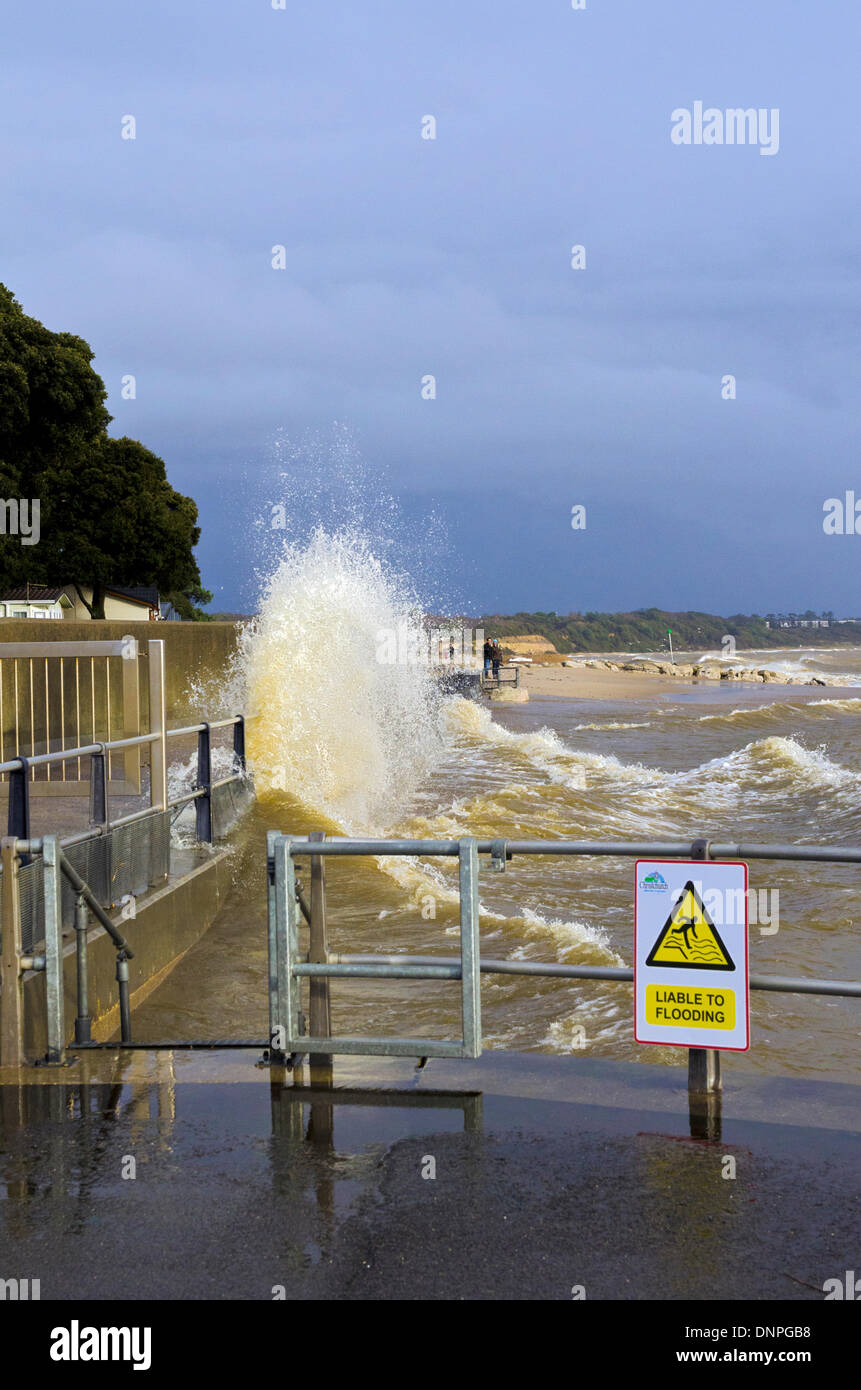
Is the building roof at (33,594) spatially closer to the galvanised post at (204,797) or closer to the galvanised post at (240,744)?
the galvanised post at (240,744)

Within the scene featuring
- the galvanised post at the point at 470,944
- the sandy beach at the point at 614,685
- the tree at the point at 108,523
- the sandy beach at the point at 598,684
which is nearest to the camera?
the galvanised post at the point at 470,944

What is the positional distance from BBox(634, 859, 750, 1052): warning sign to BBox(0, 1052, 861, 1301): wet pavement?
283mm

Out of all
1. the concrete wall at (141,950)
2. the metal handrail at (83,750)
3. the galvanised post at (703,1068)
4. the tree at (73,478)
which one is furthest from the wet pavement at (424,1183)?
the tree at (73,478)

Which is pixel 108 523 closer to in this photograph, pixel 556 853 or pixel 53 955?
pixel 53 955

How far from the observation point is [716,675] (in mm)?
85000

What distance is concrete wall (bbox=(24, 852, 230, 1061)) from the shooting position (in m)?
5.75

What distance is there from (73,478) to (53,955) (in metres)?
43.7

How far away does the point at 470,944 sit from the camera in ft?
16.6

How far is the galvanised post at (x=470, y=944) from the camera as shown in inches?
199

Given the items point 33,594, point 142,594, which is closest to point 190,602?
point 142,594

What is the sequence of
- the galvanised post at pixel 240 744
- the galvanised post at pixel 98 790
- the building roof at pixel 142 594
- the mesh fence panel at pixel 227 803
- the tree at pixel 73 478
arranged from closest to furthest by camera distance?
the galvanised post at pixel 98 790 < the mesh fence panel at pixel 227 803 < the galvanised post at pixel 240 744 < the tree at pixel 73 478 < the building roof at pixel 142 594

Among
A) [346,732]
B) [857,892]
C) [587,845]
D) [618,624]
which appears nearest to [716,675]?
[346,732]

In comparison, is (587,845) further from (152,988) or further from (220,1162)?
(152,988)

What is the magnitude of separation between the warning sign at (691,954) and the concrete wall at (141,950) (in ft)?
8.85
